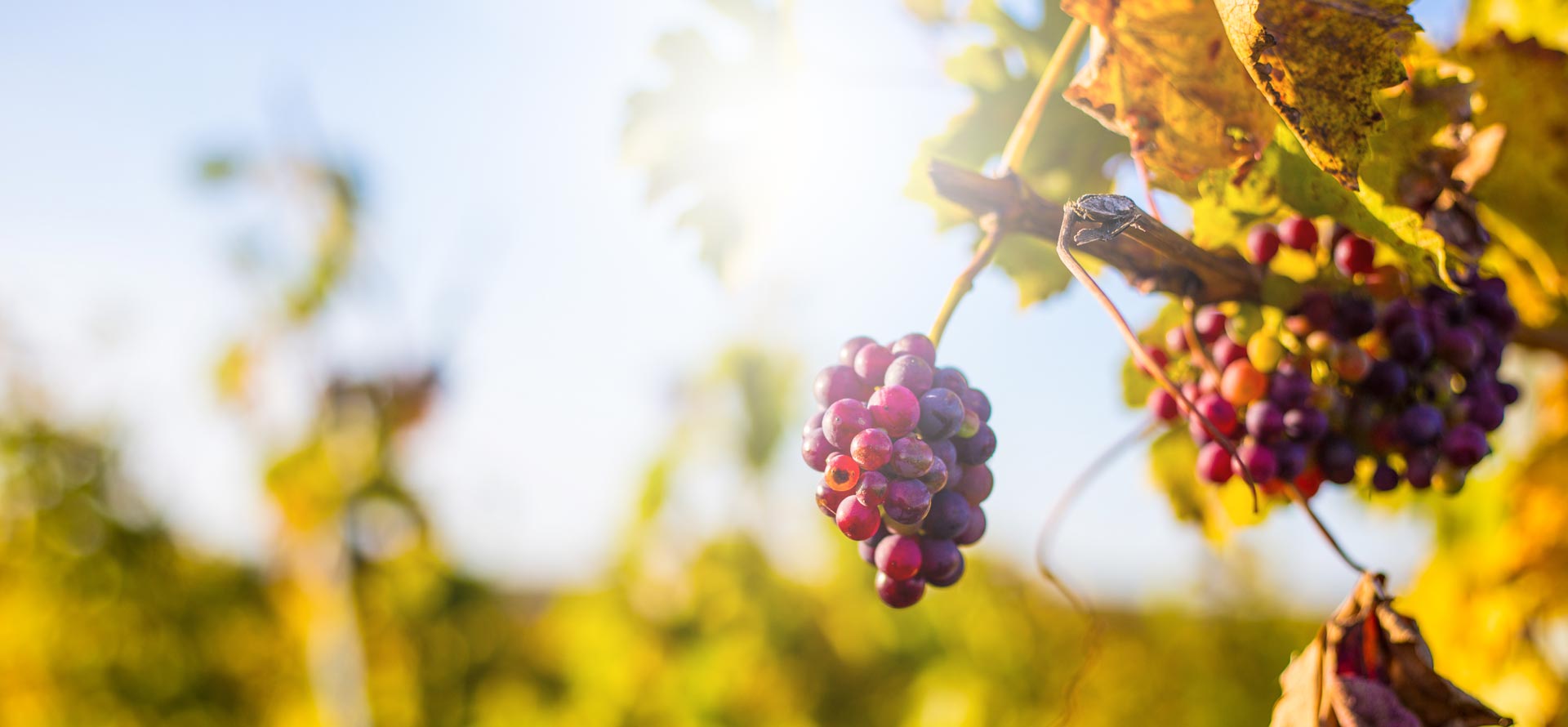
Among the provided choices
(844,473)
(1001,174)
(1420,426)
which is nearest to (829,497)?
(844,473)

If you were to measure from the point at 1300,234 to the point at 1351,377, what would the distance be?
0.18m

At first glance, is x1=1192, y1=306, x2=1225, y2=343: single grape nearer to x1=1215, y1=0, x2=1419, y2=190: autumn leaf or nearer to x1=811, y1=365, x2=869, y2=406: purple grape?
x1=1215, y1=0, x2=1419, y2=190: autumn leaf

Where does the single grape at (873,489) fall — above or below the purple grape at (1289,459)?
above

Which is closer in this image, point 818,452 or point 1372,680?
point 818,452

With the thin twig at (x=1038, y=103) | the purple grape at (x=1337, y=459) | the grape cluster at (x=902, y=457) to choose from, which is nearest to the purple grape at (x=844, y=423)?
the grape cluster at (x=902, y=457)

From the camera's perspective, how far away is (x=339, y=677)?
5.34 m

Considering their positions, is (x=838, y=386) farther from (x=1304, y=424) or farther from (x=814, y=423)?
(x=1304, y=424)

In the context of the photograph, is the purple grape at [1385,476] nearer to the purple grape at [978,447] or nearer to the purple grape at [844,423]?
the purple grape at [978,447]

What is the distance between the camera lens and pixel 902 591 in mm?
749

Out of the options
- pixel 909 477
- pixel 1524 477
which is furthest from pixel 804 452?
pixel 1524 477

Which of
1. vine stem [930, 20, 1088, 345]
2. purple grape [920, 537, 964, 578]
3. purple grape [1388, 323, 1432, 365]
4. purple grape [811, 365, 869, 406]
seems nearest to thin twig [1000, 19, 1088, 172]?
vine stem [930, 20, 1088, 345]

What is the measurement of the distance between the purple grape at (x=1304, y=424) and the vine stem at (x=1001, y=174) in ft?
1.39

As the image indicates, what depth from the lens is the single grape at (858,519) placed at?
0.67 m

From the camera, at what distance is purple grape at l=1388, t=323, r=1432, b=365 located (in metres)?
0.99
